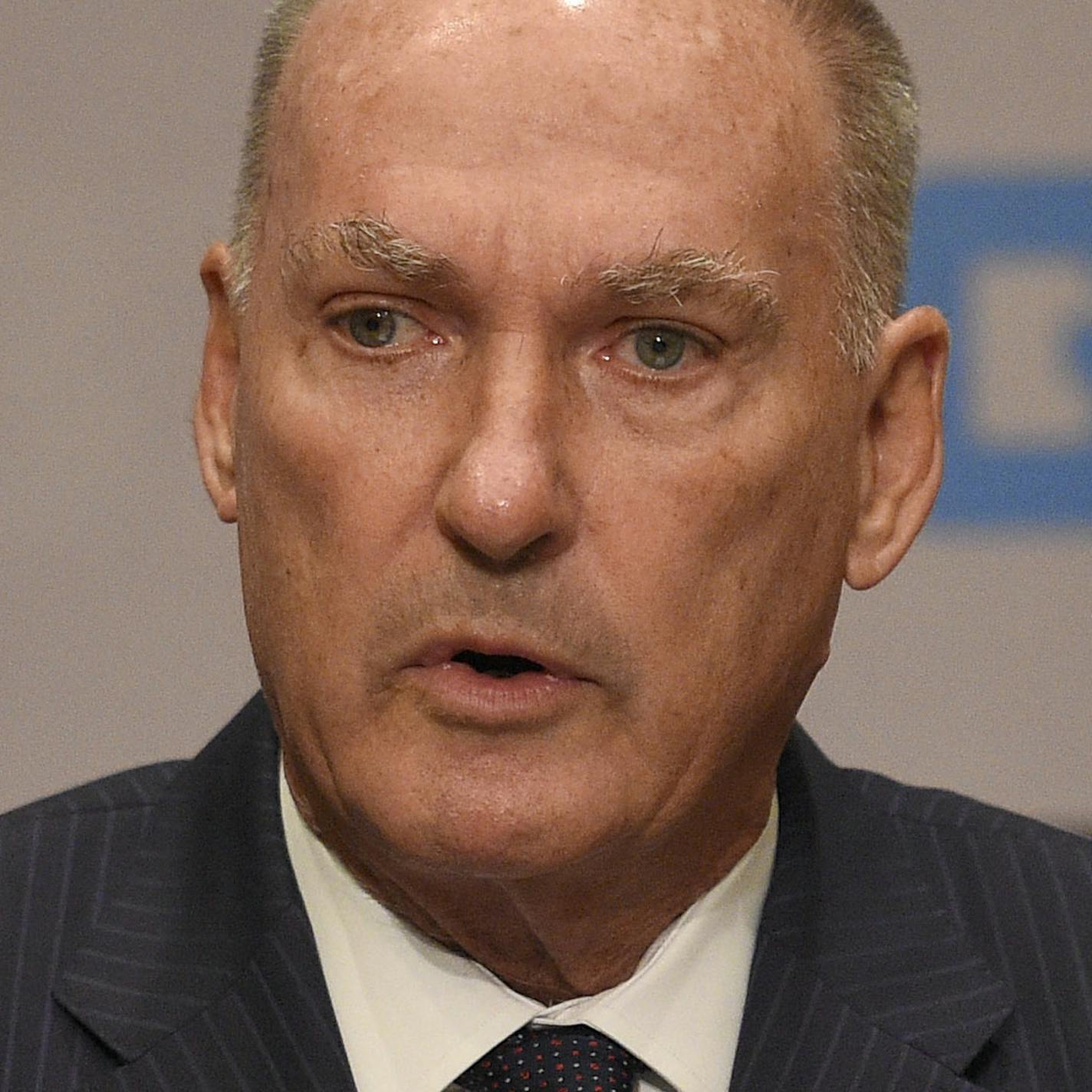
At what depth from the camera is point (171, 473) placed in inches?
134

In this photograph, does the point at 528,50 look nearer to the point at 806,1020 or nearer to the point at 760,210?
the point at 760,210

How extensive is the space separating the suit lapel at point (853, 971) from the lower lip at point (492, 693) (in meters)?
0.46

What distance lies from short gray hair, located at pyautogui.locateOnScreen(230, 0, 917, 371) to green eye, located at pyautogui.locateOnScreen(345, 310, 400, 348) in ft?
0.61

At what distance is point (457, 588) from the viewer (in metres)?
2.16

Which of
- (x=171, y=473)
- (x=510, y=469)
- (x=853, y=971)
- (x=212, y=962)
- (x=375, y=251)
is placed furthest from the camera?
(x=171, y=473)

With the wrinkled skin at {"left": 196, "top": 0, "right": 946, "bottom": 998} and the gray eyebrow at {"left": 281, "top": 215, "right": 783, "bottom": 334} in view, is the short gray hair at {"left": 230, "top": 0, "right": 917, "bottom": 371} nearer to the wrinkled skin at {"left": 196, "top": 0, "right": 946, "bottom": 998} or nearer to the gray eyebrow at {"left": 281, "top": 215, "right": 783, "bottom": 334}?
the wrinkled skin at {"left": 196, "top": 0, "right": 946, "bottom": 998}

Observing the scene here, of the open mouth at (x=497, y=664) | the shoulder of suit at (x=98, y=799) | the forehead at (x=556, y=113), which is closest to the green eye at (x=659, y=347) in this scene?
the forehead at (x=556, y=113)

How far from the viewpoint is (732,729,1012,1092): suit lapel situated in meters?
2.40

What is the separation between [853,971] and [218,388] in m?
0.91

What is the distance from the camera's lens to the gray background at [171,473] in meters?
3.35

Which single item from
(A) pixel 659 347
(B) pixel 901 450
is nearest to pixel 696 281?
(A) pixel 659 347

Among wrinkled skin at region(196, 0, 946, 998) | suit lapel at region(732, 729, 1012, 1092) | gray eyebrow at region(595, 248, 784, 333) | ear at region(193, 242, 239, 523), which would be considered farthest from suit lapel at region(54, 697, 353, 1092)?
gray eyebrow at region(595, 248, 784, 333)

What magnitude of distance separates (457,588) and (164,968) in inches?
20.4

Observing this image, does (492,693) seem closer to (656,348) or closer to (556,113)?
(656,348)
